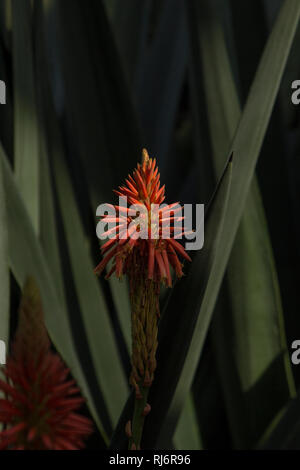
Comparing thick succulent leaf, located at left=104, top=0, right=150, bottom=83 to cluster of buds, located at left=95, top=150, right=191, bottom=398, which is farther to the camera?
thick succulent leaf, located at left=104, top=0, right=150, bottom=83

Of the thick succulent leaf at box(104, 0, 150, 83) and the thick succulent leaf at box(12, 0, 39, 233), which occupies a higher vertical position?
the thick succulent leaf at box(104, 0, 150, 83)

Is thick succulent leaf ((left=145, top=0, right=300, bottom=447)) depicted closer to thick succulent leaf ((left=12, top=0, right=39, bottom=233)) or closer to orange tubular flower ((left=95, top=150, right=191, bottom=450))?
orange tubular flower ((left=95, top=150, right=191, bottom=450))

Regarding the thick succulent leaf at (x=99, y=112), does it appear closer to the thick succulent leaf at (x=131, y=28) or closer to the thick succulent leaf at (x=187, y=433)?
the thick succulent leaf at (x=187, y=433)

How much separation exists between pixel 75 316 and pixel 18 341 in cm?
27

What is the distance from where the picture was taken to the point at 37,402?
4.7 inches

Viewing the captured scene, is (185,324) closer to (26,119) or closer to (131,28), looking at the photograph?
(26,119)

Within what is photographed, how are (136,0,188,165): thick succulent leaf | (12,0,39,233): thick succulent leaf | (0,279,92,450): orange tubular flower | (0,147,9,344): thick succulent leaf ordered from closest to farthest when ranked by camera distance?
(0,279,92,450): orange tubular flower < (0,147,9,344): thick succulent leaf < (12,0,39,233): thick succulent leaf < (136,0,188,165): thick succulent leaf

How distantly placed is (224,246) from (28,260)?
0.10 m

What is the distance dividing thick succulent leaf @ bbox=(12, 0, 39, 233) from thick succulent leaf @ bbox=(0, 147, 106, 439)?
0.17 ft

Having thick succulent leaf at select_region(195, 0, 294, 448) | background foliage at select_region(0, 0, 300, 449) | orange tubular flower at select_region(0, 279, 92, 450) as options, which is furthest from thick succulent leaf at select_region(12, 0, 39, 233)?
orange tubular flower at select_region(0, 279, 92, 450)

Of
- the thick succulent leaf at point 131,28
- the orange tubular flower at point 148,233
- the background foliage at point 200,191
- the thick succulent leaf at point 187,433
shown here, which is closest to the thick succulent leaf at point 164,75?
the thick succulent leaf at point 131,28

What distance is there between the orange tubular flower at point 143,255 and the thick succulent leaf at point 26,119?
7.3 inches

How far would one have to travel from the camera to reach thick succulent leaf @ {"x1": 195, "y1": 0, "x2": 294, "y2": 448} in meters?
0.37
